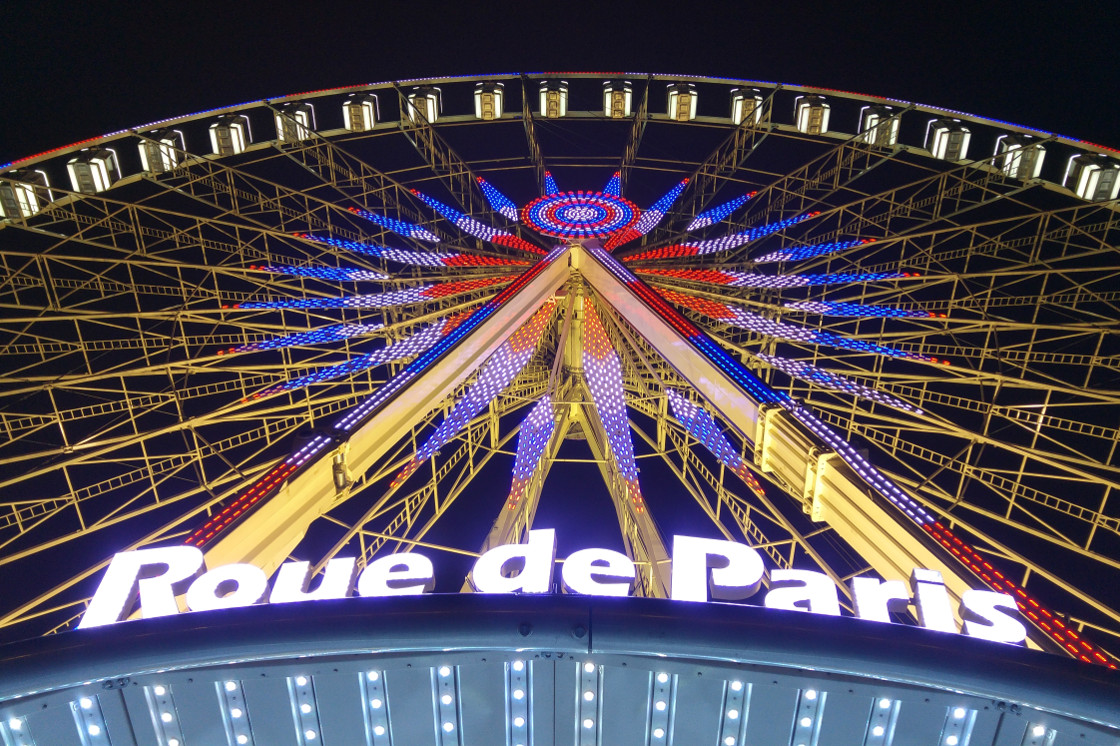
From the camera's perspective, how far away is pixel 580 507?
33.1 m

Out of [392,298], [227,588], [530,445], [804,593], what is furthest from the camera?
[392,298]

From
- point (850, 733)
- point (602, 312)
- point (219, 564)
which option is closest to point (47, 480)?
point (602, 312)

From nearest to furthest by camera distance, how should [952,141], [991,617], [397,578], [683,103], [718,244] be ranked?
[991,617] < [397,578] < [952,141] < [718,244] < [683,103]

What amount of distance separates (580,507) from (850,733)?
2830 cm

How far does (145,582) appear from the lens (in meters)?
5.64

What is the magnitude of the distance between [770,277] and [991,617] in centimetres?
1006

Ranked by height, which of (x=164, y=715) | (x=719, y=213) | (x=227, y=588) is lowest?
(x=164, y=715)

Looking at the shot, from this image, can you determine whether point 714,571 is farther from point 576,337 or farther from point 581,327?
point 576,337

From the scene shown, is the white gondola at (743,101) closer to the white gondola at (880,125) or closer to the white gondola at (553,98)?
the white gondola at (880,125)

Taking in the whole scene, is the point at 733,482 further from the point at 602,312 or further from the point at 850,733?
the point at 850,733

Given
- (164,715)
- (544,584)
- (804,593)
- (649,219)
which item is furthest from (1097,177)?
(164,715)

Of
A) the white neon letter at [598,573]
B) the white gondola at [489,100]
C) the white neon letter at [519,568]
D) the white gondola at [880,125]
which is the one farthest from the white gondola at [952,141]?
the white neon letter at [519,568]

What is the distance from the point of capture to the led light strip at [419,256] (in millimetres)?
15081

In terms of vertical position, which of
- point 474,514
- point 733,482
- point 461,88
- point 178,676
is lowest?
point 474,514
